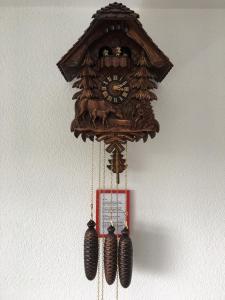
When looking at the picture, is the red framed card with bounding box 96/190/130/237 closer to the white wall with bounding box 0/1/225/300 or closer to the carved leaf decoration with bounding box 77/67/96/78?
the white wall with bounding box 0/1/225/300

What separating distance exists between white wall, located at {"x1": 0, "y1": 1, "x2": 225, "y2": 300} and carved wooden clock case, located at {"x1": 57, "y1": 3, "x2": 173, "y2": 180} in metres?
0.24

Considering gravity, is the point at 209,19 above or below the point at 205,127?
above

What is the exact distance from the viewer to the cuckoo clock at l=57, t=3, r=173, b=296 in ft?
3.71

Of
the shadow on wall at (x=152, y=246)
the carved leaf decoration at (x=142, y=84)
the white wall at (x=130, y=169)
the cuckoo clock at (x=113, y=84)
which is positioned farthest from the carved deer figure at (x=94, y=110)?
the shadow on wall at (x=152, y=246)

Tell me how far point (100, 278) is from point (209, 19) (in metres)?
1.06

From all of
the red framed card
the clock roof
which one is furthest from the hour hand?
the red framed card

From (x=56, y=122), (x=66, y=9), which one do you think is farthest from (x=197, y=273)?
(x=66, y=9)

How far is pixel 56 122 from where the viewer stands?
4.58 feet

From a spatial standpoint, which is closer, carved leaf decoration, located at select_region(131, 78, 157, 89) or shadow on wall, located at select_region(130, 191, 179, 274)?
carved leaf decoration, located at select_region(131, 78, 157, 89)

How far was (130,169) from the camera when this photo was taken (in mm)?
1383

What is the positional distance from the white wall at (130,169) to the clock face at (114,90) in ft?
0.85

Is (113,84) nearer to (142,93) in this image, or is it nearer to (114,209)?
(142,93)

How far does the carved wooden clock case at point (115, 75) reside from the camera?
1130 mm

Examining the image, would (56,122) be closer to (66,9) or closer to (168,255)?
(66,9)
